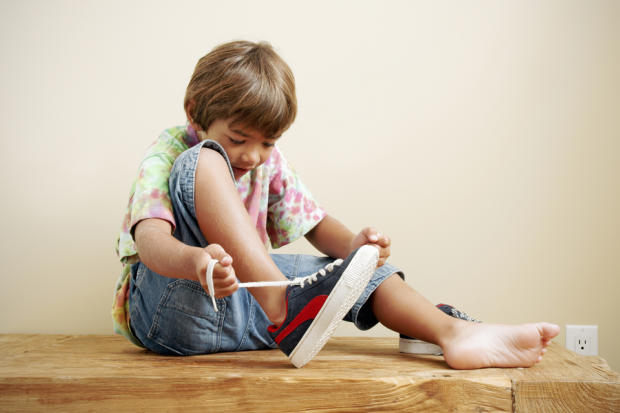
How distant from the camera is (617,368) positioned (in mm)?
1139

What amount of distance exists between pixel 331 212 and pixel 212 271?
0.70 m

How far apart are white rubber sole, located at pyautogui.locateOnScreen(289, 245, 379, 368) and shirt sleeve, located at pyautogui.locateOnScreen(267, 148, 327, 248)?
37 centimetres

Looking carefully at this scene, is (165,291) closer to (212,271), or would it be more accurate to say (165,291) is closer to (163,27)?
(212,271)

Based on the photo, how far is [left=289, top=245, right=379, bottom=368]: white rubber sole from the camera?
553 mm

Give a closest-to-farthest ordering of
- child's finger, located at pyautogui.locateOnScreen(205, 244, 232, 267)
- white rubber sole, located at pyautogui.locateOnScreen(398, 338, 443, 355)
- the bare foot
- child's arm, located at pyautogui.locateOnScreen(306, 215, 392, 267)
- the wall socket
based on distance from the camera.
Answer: child's finger, located at pyautogui.locateOnScreen(205, 244, 232, 267)
the bare foot
white rubber sole, located at pyautogui.locateOnScreen(398, 338, 443, 355)
child's arm, located at pyautogui.locateOnScreen(306, 215, 392, 267)
the wall socket

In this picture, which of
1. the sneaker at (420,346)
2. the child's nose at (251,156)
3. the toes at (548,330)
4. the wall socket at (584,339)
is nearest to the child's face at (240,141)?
the child's nose at (251,156)

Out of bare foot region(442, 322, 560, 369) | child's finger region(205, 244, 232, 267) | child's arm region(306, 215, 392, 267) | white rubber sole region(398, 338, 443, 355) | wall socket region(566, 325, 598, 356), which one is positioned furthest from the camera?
wall socket region(566, 325, 598, 356)

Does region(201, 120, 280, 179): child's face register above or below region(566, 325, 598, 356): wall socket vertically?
above

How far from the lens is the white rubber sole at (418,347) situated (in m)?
0.75

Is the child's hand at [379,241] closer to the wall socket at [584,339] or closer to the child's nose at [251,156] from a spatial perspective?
the child's nose at [251,156]

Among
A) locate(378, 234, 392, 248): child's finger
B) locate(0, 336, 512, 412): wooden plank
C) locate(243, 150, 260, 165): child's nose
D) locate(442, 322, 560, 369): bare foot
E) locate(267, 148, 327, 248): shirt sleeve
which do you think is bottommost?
locate(0, 336, 512, 412): wooden plank

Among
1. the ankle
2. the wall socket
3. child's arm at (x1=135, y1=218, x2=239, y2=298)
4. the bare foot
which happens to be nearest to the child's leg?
the bare foot

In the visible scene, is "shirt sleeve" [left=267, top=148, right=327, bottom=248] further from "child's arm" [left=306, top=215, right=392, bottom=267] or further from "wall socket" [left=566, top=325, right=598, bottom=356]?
"wall socket" [left=566, top=325, right=598, bottom=356]

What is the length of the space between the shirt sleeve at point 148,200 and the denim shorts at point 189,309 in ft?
0.06
